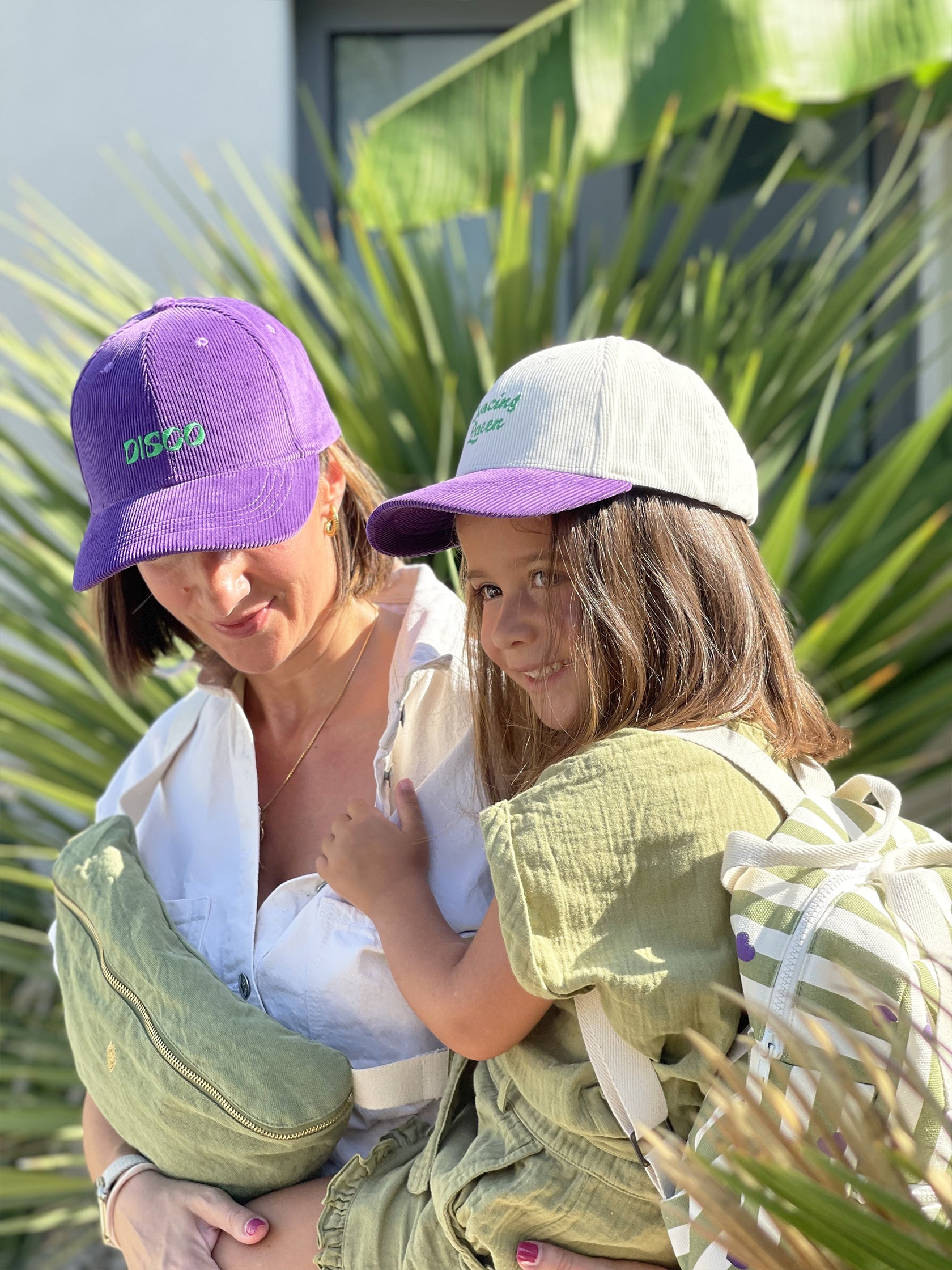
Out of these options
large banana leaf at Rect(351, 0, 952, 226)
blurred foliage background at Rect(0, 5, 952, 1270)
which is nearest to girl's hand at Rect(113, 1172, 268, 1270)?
blurred foliage background at Rect(0, 5, 952, 1270)

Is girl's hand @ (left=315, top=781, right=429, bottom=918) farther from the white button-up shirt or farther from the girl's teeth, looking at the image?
the girl's teeth

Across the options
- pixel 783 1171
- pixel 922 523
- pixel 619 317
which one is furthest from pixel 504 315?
pixel 783 1171

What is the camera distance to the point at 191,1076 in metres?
1.35

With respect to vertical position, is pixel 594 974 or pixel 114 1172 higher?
pixel 594 974

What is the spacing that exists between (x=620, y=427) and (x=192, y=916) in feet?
2.69

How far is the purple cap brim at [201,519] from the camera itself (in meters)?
1.39

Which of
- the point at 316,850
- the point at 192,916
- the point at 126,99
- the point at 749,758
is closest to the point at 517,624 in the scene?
the point at 749,758

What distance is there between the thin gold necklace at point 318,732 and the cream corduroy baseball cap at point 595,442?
381mm

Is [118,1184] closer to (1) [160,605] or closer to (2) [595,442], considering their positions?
(1) [160,605]

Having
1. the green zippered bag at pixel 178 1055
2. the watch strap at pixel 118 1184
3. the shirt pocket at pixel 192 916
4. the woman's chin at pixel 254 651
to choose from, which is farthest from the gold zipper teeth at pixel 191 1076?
the woman's chin at pixel 254 651

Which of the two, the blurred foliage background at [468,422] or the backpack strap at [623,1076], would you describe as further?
the blurred foliage background at [468,422]

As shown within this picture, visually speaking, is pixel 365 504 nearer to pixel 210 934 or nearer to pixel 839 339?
pixel 210 934

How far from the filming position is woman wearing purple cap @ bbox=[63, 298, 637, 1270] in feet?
4.62

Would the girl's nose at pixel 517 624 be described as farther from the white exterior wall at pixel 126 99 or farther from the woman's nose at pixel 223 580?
the white exterior wall at pixel 126 99
